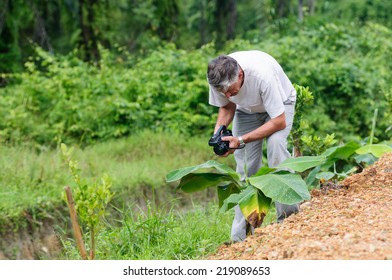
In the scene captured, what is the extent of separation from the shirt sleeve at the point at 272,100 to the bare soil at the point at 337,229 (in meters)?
0.87

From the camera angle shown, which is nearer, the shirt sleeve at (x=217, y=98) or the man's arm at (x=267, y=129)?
the man's arm at (x=267, y=129)

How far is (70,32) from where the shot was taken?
19.8m

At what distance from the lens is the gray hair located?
570cm

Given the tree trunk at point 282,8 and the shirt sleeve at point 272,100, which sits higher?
the shirt sleeve at point 272,100

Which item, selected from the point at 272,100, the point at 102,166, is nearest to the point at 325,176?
the point at 272,100

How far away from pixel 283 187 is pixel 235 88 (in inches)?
35.5

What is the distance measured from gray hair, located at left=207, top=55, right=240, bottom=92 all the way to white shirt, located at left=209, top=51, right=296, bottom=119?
0.20m

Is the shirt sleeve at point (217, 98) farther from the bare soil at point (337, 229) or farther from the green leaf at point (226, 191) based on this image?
the bare soil at point (337, 229)

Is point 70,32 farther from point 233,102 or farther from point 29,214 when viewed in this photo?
point 233,102

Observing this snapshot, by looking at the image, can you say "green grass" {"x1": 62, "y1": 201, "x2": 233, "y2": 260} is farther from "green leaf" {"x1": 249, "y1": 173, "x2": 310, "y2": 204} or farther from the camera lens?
the camera lens

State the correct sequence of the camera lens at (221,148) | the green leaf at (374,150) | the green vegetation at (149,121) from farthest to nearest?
the green leaf at (374,150) → the green vegetation at (149,121) → the camera lens at (221,148)

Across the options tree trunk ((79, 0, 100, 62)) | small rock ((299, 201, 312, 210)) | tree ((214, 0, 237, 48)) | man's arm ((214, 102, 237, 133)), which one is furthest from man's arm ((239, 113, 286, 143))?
tree ((214, 0, 237, 48))

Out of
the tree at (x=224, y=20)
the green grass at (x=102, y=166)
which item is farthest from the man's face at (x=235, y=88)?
the tree at (x=224, y=20)

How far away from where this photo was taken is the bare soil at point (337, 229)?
4.48 m
